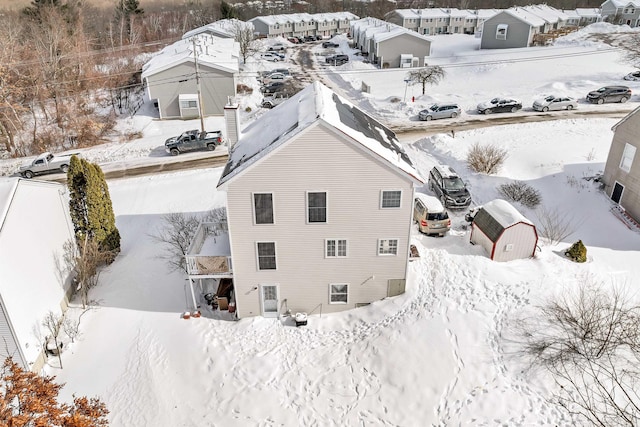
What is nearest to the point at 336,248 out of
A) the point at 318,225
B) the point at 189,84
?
the point at 318,225

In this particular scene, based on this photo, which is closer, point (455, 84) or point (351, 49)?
point (455, 84)


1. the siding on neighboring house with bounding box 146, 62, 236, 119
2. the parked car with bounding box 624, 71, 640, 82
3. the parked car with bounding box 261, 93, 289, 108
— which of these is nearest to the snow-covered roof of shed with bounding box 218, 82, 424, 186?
the siding on neighboring house with bounding box 146, 62, 236, 119

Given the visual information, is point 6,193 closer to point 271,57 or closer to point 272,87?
point 272,87

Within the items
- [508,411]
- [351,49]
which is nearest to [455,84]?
[351,49]

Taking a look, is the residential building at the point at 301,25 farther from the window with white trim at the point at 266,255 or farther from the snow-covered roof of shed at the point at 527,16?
the window with white trim at the point at 266,255

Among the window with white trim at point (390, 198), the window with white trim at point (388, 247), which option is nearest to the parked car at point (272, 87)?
the window with white trim at point (388, 247)

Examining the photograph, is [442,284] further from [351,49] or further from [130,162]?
[351,49]
